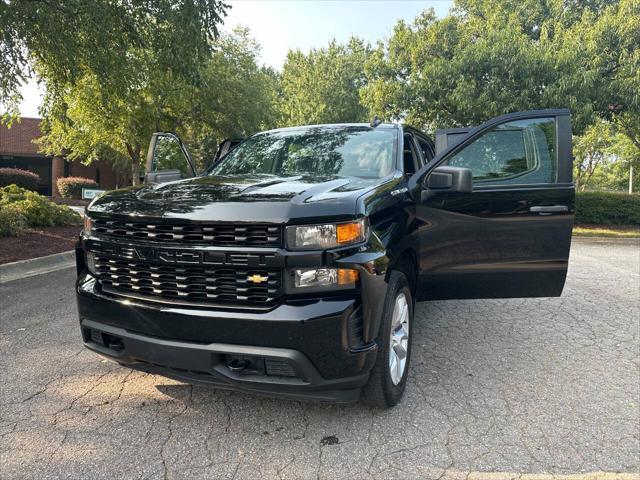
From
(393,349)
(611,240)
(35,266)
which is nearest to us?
(393,349)

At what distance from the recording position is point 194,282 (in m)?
2.36

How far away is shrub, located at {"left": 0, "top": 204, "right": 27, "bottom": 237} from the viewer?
8109 millimetres

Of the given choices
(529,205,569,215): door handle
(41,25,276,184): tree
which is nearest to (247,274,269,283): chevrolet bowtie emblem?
(529,205,569,215): door handle

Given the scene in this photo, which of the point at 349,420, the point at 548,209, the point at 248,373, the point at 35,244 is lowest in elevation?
the point at 349,420

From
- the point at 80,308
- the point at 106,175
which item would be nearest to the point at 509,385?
the point at 80,308

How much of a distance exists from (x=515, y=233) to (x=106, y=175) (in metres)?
32.6

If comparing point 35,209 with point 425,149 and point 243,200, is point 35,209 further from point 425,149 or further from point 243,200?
point 243,200

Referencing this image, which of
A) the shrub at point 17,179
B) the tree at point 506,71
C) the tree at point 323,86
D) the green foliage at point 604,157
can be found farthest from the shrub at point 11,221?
the tree at point 323,86

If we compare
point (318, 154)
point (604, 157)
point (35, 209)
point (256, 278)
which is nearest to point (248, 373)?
point (256, 278)

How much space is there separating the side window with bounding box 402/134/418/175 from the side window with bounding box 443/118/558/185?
1.23ft

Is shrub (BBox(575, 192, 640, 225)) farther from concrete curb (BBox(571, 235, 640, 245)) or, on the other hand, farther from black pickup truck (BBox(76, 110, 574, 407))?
black pickup truck (BBox(76, 110, 574, 407))

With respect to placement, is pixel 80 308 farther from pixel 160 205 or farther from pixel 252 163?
pixel 252 163

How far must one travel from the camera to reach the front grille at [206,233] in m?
2.22

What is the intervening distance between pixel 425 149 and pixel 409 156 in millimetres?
952
